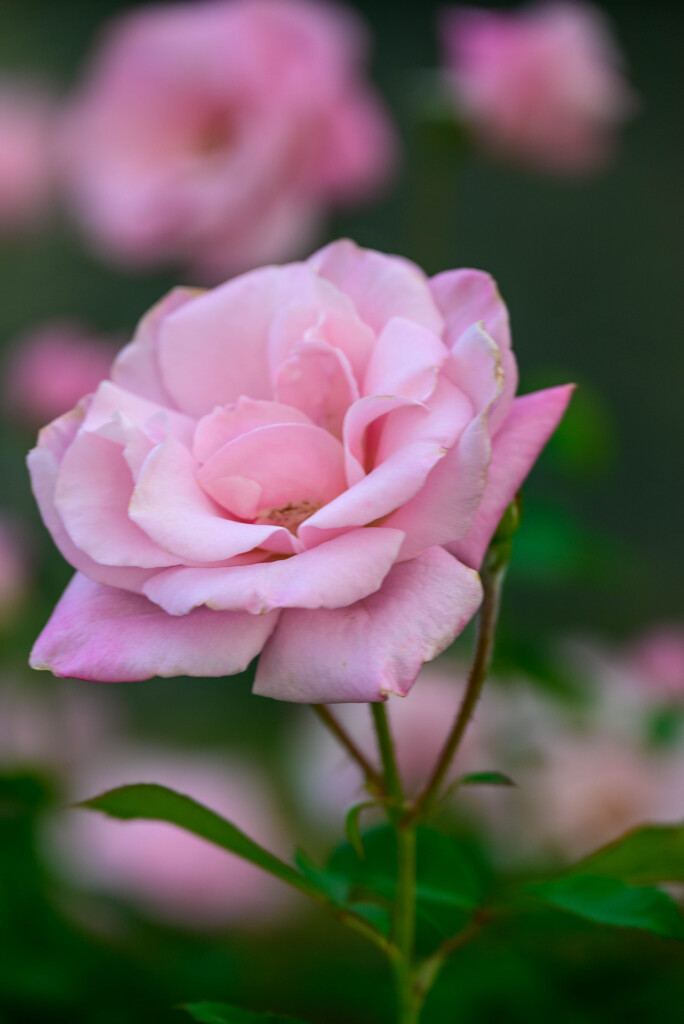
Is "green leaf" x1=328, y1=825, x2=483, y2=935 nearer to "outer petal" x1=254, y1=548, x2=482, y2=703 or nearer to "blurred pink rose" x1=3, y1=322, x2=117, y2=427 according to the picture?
"outer petal" x1=254, y1=548, x2=482, y2=703

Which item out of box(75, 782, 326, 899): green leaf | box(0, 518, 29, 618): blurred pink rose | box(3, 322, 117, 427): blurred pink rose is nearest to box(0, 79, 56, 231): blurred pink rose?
box(3, 322, 117, 427): blurred pink rose

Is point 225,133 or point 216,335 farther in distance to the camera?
point 225,133

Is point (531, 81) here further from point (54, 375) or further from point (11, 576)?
point (11, 576)

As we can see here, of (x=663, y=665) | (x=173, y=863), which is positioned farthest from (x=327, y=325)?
(x=173, y=863)

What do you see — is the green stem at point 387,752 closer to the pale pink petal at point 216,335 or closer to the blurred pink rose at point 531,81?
the pale pink petal at point 216,335

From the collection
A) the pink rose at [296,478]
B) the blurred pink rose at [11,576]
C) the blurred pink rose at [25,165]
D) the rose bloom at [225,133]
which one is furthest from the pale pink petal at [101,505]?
the blurred pink rose at [25,165]
